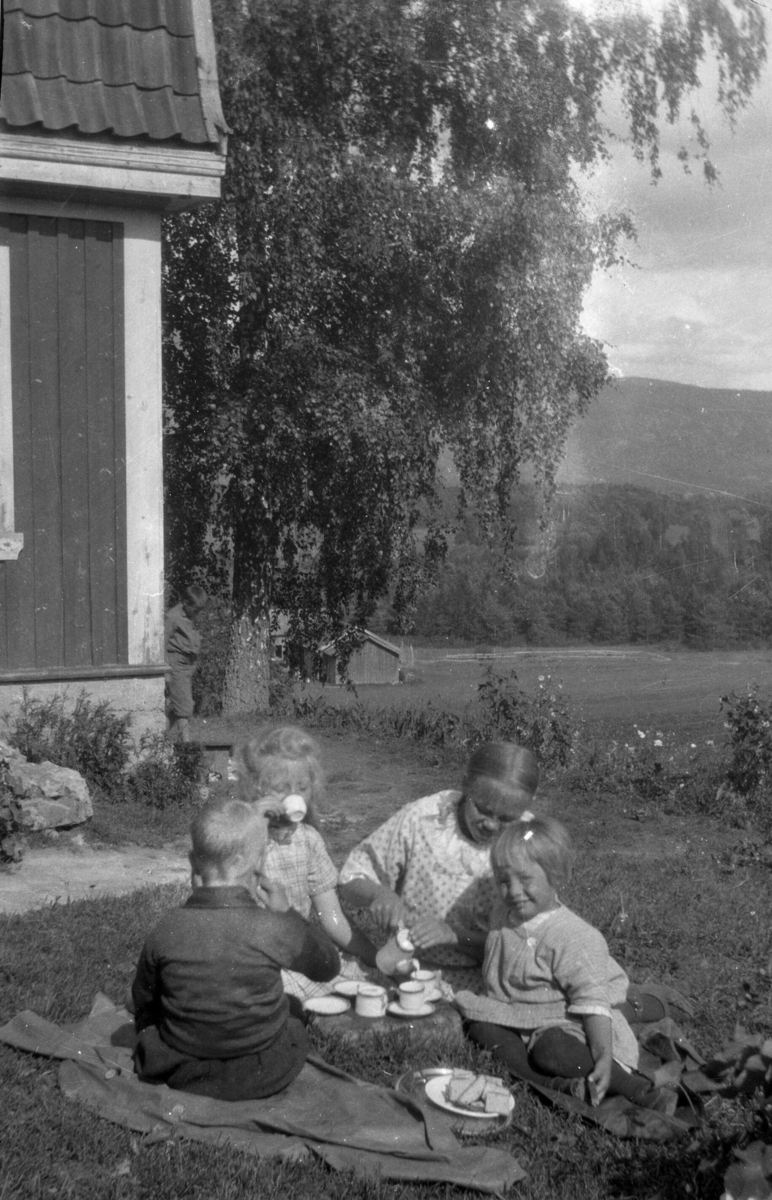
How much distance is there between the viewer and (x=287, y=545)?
1296cm

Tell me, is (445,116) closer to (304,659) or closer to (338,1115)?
(304,659)

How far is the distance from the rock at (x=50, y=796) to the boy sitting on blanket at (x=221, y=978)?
11.2ft

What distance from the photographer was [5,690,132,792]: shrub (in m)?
7.51

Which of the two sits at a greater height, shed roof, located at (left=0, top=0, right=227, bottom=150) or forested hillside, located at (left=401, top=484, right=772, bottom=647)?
shed roof, located at (left=0, top=0, right=227, bottom=150)

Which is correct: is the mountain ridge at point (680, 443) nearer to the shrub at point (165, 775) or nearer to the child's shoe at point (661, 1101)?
Result: the shrub at point (165, 775)

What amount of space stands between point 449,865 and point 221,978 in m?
1.13

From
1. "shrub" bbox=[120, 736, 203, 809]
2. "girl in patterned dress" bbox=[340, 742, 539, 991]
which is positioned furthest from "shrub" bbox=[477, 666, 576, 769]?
"girl in patterned dress" bbox=[340, 742, 539, 991]

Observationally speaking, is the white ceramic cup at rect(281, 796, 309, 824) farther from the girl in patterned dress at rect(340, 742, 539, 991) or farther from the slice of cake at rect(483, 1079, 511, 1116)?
the slice of cake at rect(483, 1079, 511, 1116)

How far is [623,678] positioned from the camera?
14.1 meters

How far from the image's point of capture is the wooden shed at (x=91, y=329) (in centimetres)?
747

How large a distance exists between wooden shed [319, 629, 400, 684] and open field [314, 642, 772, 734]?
1.57 ft

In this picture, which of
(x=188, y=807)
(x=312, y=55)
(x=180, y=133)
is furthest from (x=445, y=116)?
(x=188, y=807)

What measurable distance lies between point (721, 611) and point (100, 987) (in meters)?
10.9

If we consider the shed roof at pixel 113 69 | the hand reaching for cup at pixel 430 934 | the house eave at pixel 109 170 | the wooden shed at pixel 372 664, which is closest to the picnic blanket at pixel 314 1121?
the hand reaching for cup at pixel 430 934
